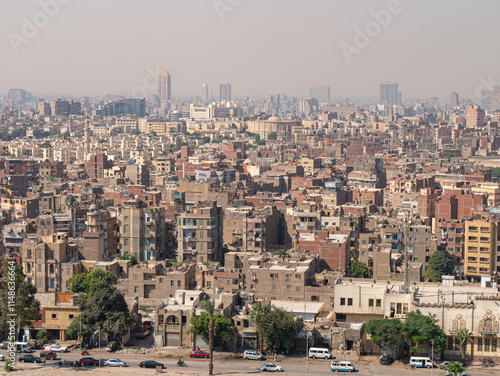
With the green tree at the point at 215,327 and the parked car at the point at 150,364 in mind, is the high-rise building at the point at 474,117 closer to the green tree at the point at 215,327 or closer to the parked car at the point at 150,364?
the green tree at the point at 215,327

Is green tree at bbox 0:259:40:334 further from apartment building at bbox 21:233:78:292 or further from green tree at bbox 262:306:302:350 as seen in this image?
green tree at bbox 262:306:302:350

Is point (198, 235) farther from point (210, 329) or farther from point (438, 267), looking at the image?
point (210, 329)

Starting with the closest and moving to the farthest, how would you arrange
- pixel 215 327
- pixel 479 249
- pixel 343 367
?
pixel 343 367
pixel 215 327
pixel 479 249

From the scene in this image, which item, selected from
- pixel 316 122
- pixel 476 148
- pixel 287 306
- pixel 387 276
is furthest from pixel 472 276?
pixel 316 122

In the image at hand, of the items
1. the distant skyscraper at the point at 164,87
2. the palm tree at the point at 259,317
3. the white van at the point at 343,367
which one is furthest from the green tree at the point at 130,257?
the distant skyscraper at the point at 164,87

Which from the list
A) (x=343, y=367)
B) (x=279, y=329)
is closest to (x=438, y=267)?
(x=279, y=329)

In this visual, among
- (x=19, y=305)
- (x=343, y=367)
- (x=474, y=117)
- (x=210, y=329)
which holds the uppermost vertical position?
(x=474, y=117)
